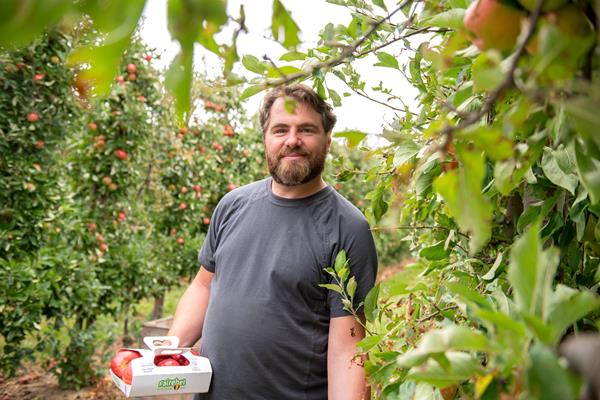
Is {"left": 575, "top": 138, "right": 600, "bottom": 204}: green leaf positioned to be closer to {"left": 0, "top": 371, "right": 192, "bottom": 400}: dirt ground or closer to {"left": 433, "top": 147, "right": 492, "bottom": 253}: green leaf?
{"left": 433, "top": 147, "right": 492, "bottom": 253}: green leaf

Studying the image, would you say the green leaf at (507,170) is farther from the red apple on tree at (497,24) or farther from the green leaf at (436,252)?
the green leaf at (436,252)

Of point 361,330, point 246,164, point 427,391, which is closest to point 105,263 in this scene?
point 246,164

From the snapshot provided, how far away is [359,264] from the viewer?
176 cm

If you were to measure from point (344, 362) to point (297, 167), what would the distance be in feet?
2.23

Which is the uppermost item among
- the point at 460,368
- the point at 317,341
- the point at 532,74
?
the point at 532,74

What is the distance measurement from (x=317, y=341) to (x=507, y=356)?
1.38 metres

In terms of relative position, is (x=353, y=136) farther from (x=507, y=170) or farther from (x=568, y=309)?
(x=568, y=309)

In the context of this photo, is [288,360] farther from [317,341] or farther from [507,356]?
[507,356]

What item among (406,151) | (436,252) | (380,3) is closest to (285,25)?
(406,151)

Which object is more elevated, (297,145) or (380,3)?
(380,3)

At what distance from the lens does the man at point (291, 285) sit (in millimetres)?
1767

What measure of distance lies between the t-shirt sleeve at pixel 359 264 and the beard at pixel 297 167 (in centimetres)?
Answer: 27

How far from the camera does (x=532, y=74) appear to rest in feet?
1.38

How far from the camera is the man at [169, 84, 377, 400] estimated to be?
177 cm
